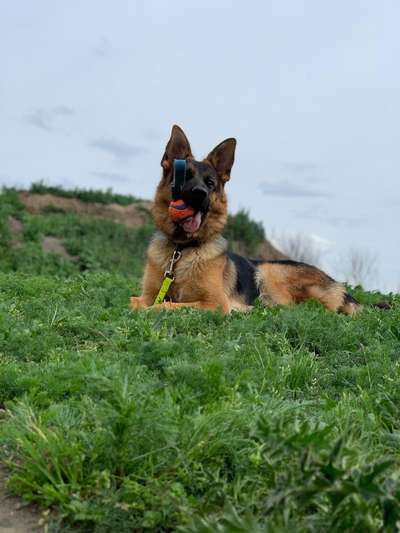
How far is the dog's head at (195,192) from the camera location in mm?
7121

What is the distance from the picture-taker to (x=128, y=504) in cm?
263

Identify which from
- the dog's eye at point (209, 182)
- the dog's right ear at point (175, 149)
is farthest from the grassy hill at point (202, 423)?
the dog's right ear at point (175, 149)

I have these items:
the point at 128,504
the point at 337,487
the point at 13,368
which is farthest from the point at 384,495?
the point at 13,368

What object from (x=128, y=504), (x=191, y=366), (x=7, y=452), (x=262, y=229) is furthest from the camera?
(x=262, y=229)

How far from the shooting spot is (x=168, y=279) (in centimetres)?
715

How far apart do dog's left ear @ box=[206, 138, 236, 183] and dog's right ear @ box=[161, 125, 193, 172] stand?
Result: 0.83 feet

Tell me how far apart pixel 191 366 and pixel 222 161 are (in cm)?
435

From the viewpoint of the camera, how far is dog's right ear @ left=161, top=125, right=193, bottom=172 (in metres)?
7.25

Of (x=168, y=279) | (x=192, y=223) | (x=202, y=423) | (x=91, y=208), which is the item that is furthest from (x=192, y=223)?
(x=91, y=208)

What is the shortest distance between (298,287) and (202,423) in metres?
5.86

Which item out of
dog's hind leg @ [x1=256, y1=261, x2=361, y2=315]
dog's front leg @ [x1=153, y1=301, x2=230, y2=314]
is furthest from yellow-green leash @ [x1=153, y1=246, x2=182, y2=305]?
dog's hind leg @ [x1=256, y1=261, x2=361, y2=315]

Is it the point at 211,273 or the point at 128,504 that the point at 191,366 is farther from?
the point at 211,273

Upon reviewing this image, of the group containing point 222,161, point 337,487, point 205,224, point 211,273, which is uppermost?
point 222,161

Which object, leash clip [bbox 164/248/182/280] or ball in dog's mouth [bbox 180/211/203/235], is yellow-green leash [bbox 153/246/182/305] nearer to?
leash clip [bbox 164/248/182/280]
